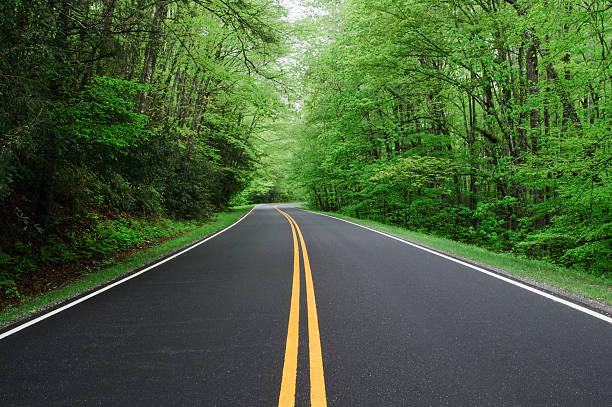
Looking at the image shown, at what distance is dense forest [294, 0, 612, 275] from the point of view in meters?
7.93

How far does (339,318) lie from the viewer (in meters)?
3.96

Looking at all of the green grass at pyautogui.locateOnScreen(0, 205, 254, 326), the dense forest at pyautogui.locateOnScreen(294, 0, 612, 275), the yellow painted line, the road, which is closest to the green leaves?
the green grass at pyautogui.locateOnScreen(0, 205, 254, 326)

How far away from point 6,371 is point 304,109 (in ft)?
84.5

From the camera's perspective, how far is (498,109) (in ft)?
43.4

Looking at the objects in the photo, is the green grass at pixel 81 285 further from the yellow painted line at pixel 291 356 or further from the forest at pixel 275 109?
the yellow painted line at pixel 291 356

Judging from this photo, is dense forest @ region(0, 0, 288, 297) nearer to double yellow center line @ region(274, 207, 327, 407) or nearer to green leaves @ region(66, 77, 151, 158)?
green leaves @ region(66, 77, 151, 158)

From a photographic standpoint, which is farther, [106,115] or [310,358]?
[106,115]

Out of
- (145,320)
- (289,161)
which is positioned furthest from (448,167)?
(289,161)

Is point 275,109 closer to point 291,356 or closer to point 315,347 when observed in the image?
point 315,347

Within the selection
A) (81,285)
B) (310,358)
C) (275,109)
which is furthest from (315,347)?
(275,109)

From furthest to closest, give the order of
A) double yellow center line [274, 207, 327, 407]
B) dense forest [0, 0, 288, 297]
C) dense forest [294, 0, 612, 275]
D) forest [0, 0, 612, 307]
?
1. dense forest [294, 0, 612, 275]
2. forest [0, 0, 612, 307]
3. dense forest [0, 0, 288, 297]
4. double yellow center line [274, 207, 327, 407]

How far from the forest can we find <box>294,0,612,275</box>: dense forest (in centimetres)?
9

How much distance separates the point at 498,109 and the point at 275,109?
9.76m

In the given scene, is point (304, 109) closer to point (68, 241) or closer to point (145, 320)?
point (68, 241)
